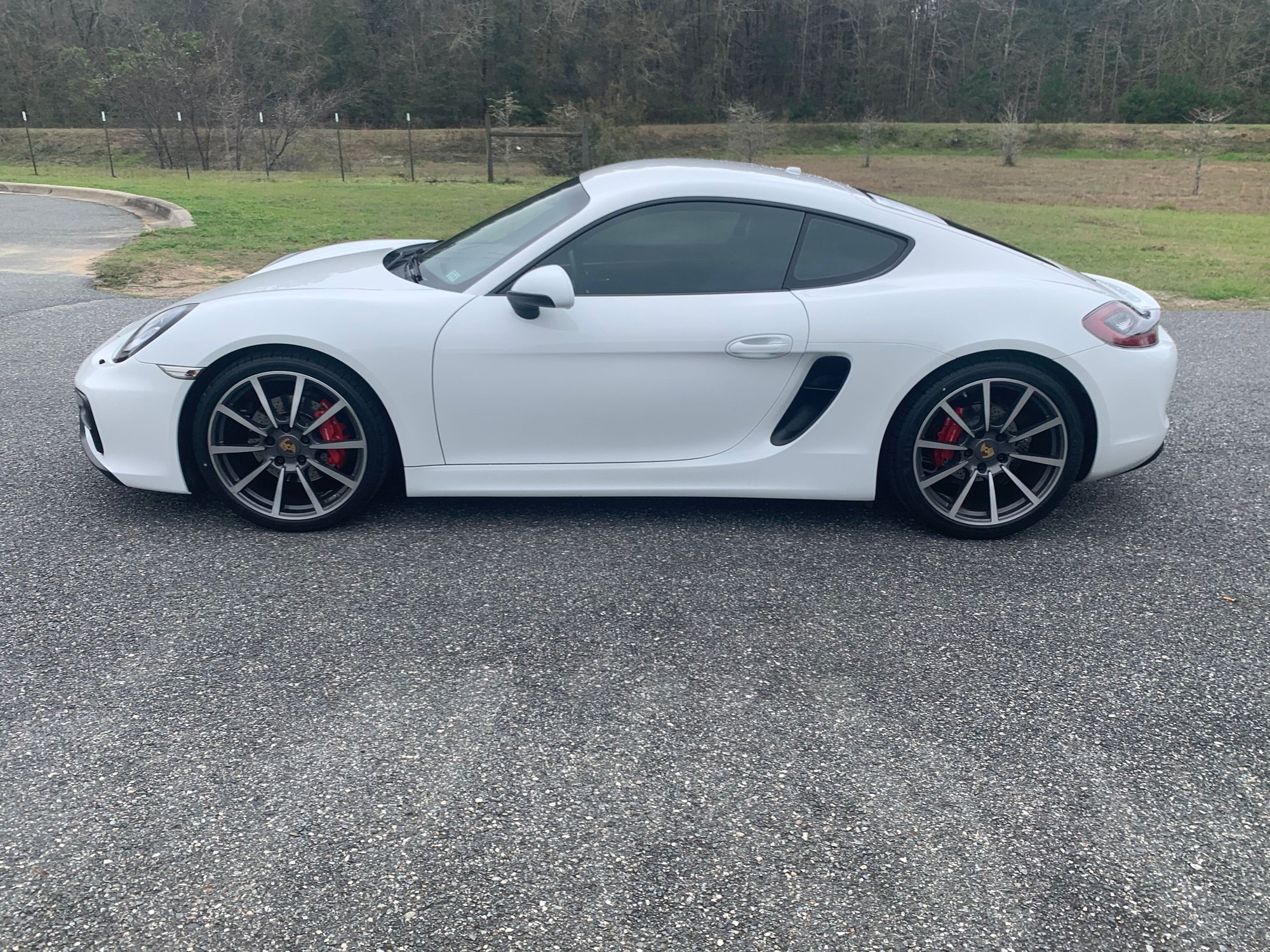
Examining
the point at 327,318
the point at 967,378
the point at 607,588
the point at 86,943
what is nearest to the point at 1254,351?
the point at 967,378

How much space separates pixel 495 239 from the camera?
410 cm

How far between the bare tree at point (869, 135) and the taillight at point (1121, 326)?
4007 cm

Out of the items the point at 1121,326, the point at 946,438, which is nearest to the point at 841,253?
the point at 946,438

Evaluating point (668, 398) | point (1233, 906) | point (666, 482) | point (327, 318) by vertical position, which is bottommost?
point (1233, 906)

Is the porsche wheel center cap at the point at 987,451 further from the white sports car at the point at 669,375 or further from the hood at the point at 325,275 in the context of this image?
the hood at the point at 325,275

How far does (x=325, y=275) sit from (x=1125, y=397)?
10.6 feet

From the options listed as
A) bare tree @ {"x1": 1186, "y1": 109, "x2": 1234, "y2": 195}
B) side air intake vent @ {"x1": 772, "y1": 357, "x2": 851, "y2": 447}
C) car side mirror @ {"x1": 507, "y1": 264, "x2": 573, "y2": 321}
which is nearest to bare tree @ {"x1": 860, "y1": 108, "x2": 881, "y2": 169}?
bare tree @ {"x1": 1186, "y1": 109, "x2": 1234, "y2": 195}

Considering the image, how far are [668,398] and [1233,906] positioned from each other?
2.33m

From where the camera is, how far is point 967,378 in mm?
3729

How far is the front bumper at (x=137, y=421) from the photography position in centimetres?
368

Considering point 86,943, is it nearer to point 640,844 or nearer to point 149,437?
point 640,844

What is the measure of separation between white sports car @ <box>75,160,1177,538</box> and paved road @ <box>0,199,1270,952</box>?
275 mm

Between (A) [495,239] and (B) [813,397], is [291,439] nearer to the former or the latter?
(A) [495,239]

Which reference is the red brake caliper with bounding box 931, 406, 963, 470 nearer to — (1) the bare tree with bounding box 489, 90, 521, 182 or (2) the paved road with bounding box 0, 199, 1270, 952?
(2) the paved road with bounding box 0, 199, 1270, 952
